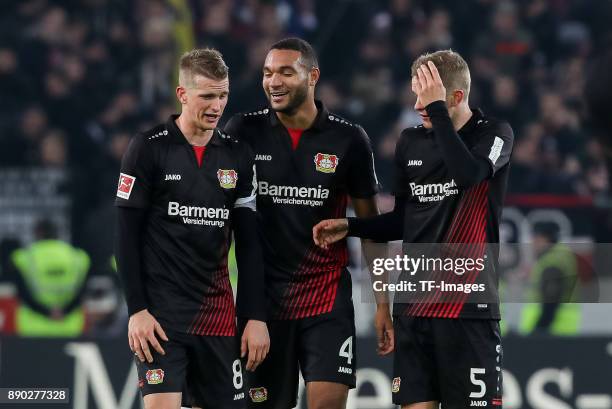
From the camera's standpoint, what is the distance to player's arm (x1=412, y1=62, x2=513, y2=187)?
4734 mm

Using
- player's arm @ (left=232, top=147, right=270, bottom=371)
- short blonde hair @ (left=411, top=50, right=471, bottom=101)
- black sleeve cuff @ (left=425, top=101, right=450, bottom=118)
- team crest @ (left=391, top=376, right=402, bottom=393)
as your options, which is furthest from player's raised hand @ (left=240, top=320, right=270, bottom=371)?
short blonde hair @ (left=411, top=50, right=471, bottom=101)

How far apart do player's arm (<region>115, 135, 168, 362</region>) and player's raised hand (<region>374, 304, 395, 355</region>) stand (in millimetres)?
1042

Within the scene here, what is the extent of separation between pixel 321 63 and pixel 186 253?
8.55 m

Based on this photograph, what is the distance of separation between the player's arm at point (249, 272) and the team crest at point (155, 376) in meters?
0.40

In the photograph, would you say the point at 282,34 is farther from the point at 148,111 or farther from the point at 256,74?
the point at 148,111

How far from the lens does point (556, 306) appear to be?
31.6 ft

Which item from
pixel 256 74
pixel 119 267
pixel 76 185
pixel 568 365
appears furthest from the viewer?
pixel 256 74

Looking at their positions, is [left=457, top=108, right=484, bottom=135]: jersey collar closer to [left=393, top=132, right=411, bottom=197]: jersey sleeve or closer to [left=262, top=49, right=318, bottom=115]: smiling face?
[left=393, top=132, right=411, bottom=197]: jersey sleeve

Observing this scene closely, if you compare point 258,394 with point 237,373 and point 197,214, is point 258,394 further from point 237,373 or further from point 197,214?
point 197,214

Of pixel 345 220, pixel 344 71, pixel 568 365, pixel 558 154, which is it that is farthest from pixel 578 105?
pixel 345 220

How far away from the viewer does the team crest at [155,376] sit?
475 centimetres

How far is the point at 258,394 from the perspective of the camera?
536 centimetres

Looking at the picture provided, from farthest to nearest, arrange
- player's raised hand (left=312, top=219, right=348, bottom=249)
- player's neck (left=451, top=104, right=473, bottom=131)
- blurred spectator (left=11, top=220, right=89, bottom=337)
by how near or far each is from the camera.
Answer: blurred spectator (left=11, top=220, right=89, bottom=337) → player's raised hand (left=312, top=219, right=348, bottom=249) → player's neck (left=451, top=104, right=473, bottom=131)

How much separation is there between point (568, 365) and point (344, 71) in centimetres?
673
